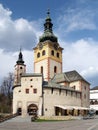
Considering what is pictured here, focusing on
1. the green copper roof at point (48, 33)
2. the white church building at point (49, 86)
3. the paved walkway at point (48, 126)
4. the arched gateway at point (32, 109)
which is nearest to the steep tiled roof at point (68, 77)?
the white church building at point (49, 86)

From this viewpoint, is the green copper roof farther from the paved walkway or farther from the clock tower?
the paved walkway

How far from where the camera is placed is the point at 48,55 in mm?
90375

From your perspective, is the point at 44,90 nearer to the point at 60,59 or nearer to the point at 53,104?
the point at 53,104

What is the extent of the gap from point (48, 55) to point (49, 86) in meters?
21.6

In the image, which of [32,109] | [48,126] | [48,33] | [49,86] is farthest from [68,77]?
[48,126]

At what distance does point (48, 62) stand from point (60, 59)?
5.92 meters

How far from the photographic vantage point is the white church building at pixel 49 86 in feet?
225

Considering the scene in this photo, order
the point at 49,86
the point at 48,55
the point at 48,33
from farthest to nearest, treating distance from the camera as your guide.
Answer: the point at 48,33, the point at 48,55, the point at 49,86

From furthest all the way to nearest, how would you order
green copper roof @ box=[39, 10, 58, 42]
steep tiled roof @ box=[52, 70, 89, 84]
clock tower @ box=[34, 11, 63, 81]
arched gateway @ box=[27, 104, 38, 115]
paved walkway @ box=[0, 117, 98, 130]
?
1. green copper roof @ box=[39, 10, 58, 42]
2. clock tower @ box=[34, 11, 63, 81]
3. steep tiled roof @ box=[52, 70, 89, 84]
4. arched gateway @ box=[27, 104, 38, 115]
5. paved walkway @ box=[0, 117, 98, 130]

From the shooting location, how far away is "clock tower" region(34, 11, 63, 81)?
89.6 m

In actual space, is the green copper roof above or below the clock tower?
above

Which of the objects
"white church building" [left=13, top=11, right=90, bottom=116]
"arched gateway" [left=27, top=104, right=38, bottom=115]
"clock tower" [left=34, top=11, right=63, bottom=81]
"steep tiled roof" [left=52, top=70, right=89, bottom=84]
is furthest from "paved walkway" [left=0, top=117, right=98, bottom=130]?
"clock tower" [left=34, top=11, right=63, bottom=81]

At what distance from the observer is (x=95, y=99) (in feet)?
357

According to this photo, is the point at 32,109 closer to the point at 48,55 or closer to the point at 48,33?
the point at 48,55
